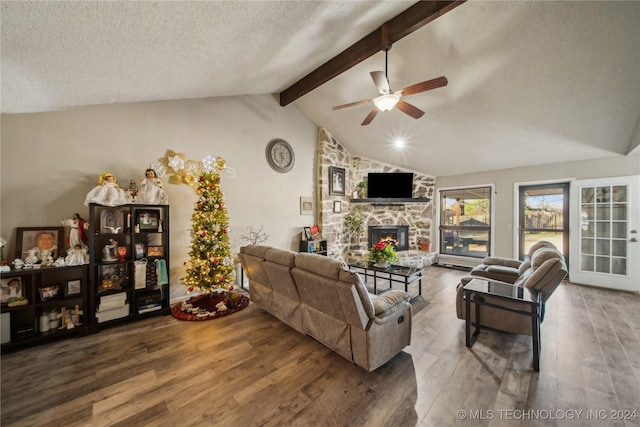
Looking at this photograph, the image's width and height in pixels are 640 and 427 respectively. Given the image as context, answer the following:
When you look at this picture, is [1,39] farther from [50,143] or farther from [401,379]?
[401,379]

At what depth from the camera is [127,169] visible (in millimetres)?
3318

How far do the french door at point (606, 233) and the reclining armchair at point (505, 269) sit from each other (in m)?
1.69

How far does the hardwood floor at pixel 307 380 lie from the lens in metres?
1.64

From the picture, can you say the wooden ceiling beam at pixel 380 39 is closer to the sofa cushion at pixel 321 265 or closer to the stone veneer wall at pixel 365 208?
the stone veneer wall at pixel 365 208

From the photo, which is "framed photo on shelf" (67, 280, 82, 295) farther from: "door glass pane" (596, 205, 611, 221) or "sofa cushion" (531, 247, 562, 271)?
"door glass pane" (596, 205, 611, 221)

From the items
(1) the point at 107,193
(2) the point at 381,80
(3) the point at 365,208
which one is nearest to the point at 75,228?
(1) the point at 107,193

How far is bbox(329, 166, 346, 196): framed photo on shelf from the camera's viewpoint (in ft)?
18.8

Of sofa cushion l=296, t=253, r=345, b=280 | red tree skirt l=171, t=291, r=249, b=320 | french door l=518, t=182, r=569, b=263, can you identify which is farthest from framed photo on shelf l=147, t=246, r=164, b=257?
french door l=518, t=182, r=569, b=263

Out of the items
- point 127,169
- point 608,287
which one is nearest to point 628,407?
point 608,287

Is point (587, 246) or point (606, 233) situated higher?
point (606, 233)

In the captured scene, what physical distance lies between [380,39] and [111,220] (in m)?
4.04

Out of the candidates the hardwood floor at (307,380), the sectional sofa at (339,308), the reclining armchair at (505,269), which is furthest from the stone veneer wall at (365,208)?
the hardwood floor at (307,380)

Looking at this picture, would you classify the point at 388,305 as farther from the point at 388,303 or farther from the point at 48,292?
the point at 48,292

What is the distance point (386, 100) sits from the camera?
2721mm
